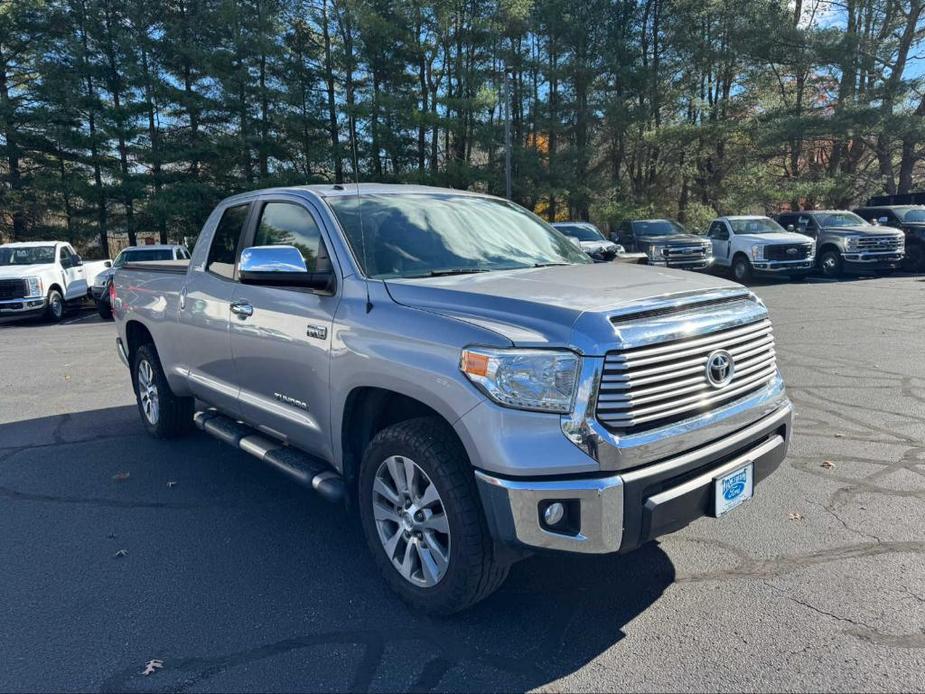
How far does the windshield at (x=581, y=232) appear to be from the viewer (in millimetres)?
19266

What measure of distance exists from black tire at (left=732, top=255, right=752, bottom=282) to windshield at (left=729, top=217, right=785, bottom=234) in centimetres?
99

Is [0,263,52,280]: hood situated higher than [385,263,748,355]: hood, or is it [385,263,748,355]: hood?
[385,263,748,355]: hood

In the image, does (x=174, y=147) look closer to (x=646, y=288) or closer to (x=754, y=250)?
(x=754, y=250)

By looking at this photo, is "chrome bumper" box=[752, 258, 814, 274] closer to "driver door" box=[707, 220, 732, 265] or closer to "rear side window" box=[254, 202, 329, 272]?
"driver door" box=[707, 220, 732, 265]

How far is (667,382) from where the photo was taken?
107 inches

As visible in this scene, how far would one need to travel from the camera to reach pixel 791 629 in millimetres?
2848

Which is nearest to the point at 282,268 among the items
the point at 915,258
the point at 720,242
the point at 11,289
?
the point at 11,289

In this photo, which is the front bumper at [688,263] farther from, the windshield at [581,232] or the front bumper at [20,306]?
the front bumper at [20,306]

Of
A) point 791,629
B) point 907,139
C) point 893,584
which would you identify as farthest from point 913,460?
point 907,139

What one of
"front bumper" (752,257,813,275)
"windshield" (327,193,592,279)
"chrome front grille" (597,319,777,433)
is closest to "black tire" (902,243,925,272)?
"front bumper" (752,257,813,275)

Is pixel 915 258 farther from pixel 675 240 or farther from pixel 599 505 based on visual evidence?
pixel 599 505

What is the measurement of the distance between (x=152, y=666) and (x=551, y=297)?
7.45 ft

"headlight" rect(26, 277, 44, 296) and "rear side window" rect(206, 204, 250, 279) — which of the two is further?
"headlight" rect(26, 277, 44, 296)

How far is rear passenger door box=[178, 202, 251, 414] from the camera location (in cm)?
443
